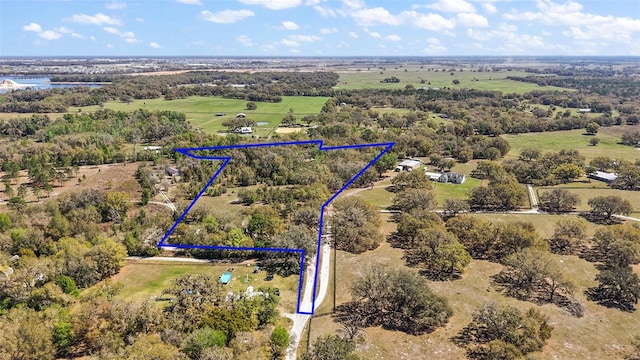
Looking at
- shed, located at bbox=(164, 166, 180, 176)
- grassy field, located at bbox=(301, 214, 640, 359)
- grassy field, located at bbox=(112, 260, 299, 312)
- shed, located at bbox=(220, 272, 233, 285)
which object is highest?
shed, located at bbox=(164, 166, 180, 176)

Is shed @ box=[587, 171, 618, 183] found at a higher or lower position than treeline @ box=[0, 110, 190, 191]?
lower

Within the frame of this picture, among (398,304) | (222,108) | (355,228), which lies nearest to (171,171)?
(355,228)

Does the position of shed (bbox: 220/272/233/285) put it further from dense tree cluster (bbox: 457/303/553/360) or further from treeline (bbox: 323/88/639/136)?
treeline (bbox: 323/88/639/136)

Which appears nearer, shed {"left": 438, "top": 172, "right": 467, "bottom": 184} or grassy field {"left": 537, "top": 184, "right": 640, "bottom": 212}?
grassy field {"left": 537, "top": 184, "right": 640, "bottom": 212}

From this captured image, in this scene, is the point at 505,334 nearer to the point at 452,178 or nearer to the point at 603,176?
Result: the point at 452,178

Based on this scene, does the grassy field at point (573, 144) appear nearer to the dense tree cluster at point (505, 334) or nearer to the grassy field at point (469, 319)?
the grassy field at point (469, 319)

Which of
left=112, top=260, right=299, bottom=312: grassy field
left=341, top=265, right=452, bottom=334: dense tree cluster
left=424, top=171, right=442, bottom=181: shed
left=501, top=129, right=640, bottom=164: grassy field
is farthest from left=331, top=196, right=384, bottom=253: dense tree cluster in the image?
left=501, top=129, right=640, bottom=164: grassy field

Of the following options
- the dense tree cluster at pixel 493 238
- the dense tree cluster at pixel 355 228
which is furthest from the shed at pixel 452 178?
the dense tree cluster at pixel 355 228

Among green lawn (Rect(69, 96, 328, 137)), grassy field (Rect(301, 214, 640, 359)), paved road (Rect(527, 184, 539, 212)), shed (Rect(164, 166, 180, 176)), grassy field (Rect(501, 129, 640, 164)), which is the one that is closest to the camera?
grassy field (Rect(301, 214, 640, 359))
